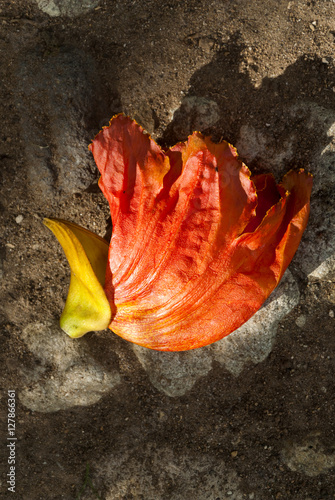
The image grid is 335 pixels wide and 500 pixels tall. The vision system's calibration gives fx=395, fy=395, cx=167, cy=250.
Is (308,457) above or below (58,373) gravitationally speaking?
above

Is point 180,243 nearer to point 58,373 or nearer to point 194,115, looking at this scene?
point 194,115

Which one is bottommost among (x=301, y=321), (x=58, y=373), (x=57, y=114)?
(x=58, y=373)

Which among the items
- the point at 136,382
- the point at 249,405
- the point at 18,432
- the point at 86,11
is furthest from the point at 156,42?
the point at 18,432

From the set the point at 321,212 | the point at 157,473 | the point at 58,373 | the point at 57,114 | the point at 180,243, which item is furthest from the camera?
the point at 157,473

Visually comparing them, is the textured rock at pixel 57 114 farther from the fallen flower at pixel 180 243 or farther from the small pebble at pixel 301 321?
the small pebble at pixel 301 321

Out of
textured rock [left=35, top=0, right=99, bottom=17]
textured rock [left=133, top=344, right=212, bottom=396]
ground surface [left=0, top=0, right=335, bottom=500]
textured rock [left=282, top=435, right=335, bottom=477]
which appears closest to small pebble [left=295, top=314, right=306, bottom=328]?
ground surface [left=0, top=0, right=335, bottom=500]

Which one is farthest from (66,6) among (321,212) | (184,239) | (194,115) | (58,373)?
(58,373)

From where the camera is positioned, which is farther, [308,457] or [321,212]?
[308,457]

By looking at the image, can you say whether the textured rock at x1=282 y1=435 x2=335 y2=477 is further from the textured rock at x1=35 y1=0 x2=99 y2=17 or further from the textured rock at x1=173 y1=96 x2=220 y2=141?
the textured rock at x1=35 y1=0 x2=99 y2=17
